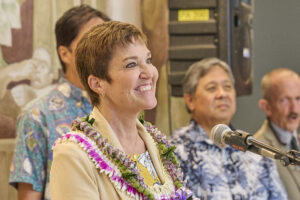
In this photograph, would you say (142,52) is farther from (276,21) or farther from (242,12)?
(276,21)

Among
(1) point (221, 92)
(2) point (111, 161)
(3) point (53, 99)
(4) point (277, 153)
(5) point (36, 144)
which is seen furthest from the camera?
(1) point (221, 92)

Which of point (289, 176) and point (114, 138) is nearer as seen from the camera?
point (114, 138)

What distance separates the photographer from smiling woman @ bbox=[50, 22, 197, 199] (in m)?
1.48

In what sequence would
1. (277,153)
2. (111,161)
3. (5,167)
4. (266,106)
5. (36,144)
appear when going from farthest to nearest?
(266,106), (5,167), (36,144), (111,161), (277,153)

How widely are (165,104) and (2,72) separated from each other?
111cm

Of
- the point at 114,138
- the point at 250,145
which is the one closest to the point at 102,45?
the point at 114,138

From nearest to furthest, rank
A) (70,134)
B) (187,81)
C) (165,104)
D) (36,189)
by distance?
1. (70,134)
2. (36,189)
3. (187,81)
4. (165,104)

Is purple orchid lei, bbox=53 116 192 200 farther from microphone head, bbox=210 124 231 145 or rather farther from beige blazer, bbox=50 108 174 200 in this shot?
microphone head, bbox=210 124 231 145

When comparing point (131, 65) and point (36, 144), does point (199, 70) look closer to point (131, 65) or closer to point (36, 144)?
point (36, 144)

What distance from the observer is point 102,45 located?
Answer: 1.59m

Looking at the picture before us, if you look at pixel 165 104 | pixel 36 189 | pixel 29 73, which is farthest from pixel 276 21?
pixel 36 189

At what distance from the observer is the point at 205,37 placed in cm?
320

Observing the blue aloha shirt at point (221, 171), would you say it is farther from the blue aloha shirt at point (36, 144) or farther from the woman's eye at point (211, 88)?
the blue aloha shirt at point (36, 144)

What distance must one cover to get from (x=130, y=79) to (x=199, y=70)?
1.56 m
